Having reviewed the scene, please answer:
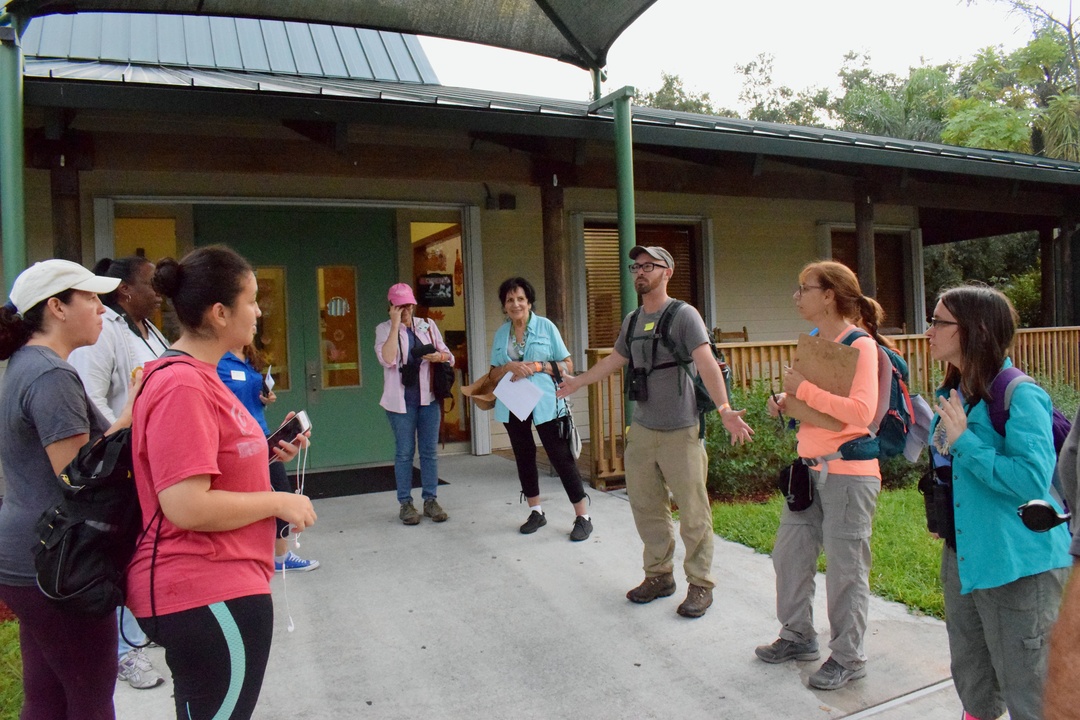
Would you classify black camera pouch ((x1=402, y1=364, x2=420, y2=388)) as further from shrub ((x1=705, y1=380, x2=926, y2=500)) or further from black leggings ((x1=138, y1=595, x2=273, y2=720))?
black leggings ((x1=138, y1=595, x2=273, y2=720))

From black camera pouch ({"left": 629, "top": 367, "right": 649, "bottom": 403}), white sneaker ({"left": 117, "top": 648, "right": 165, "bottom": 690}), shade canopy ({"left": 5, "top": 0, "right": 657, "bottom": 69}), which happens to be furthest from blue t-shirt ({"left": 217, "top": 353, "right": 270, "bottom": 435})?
shade canopy ({"left": 5, "top": 0, "right": 657, "bottom": 69})

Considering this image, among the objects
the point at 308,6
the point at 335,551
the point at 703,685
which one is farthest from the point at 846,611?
the point at 308,6

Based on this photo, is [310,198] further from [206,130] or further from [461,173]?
[461,173]

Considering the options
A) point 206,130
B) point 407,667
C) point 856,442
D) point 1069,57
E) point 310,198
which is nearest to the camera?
point 856,442

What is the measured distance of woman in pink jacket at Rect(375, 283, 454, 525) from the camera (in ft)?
17.8

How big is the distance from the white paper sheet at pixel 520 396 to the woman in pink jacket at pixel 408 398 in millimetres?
684

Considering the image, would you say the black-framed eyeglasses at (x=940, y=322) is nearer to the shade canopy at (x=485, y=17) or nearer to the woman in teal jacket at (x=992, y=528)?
the woman in teal jacket at (x=992, y=528)

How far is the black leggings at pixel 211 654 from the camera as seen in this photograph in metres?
1.73

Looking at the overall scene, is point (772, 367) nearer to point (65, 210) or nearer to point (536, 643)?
point (536, 643)

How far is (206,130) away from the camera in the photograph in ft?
21.9

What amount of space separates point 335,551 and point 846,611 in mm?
3190

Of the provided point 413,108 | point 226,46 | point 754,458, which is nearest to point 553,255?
A: point 413,108

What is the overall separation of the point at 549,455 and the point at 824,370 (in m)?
2.52

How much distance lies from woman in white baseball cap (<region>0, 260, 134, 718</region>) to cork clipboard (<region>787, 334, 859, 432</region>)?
2.44 metres
